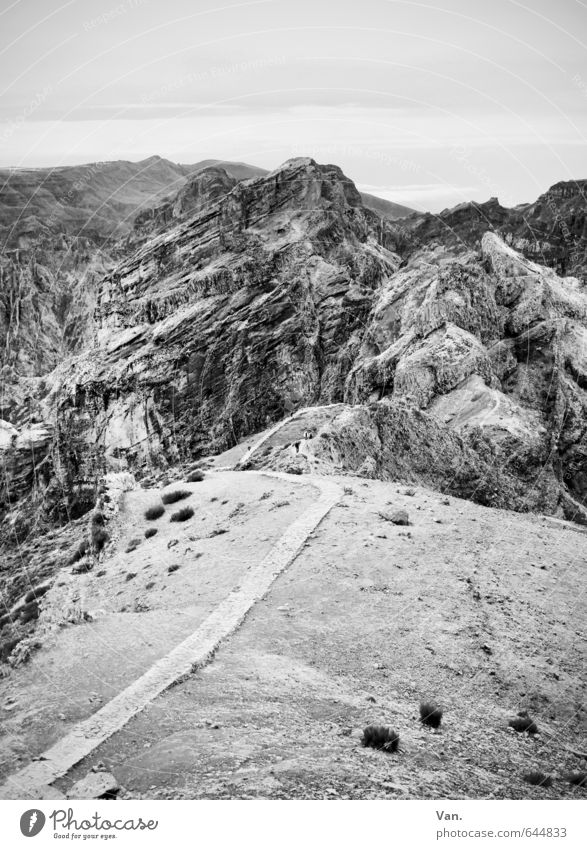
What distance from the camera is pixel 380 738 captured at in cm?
1357

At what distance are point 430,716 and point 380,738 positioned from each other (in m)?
1.56

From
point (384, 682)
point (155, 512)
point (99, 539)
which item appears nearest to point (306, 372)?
point (155, 512)

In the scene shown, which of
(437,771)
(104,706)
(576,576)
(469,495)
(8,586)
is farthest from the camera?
(8,586)

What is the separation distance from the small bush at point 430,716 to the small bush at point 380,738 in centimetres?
111

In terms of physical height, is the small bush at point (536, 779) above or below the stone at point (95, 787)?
below

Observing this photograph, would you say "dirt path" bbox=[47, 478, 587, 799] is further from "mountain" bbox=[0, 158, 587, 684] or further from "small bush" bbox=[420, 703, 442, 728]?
"mountain" bbox=[0, 158, 587, 684]

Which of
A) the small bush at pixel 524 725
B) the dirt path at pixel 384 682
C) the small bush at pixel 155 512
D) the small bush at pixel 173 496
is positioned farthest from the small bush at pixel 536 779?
the small bush at pixel 173 496

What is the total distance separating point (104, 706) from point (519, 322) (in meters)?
63.4

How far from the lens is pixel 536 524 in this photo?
89.6 ft

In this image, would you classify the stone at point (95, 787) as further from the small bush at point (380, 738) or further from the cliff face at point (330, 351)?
the cliff face at point (330, 351)

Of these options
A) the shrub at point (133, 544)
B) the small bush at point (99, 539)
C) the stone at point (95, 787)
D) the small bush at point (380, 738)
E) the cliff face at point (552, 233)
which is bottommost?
the small bush at point (99, 539)

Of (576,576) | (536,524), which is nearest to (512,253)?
(536,524)

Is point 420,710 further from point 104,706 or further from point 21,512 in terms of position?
point 21,512

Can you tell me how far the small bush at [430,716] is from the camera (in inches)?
571
